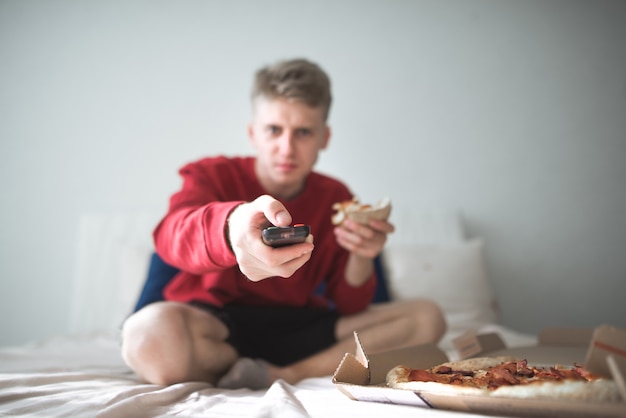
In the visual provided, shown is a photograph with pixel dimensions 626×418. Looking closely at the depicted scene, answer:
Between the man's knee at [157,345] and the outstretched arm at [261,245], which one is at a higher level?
the outstretched arm at [261,245]

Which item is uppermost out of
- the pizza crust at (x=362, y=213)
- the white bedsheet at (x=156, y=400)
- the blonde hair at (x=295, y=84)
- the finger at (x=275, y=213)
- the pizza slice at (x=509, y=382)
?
the blonde hair at (x=295, y=84)

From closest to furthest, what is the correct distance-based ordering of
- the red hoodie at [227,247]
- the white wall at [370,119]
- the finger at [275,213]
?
1. the finger at [275,213]
2. the red hoodie at [227,247]
3. the white wall at [370,119]

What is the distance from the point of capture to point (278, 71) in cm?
122

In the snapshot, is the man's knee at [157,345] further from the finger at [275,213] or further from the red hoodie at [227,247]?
the finger at [275,213]

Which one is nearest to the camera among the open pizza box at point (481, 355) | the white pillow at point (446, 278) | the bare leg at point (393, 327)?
the open pizza box at point (481, 355)

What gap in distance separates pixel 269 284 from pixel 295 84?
0.49 meters

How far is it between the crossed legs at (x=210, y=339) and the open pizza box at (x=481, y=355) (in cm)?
21

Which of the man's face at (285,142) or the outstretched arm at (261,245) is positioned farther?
the man's face at (285,142)

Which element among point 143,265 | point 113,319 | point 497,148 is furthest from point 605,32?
point 113,319

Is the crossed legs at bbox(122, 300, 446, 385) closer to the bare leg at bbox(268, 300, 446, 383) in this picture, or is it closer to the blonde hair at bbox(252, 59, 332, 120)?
the bare leg at bbox(268, 300, 446, 383)

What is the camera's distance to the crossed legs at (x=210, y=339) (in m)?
0.86

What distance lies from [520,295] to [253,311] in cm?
146

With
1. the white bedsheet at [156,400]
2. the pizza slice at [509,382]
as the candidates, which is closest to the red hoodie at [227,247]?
the white bedsheet at [156,400]

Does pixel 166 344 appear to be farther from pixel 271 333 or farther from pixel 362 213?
pixel 362 213
